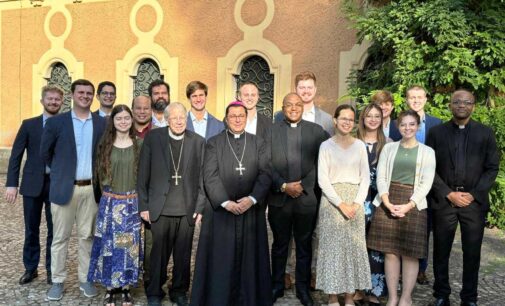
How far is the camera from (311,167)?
4.48 meters

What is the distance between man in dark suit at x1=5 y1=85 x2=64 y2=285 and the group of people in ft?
1.15

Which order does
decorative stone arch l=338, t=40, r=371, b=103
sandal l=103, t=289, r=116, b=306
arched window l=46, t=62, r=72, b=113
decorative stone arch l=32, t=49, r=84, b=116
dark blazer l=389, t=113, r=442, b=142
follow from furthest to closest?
arched window l=46, t=62, r=72, b=113 < decorative stone arch l=32, t=49, r=84, b=116 < decorative stone arch l=338, t=40, r=371, b=103 < dark blazer l=389, t=113, r=442, b=142 < sandal l=103, t=289, r=116, b=306

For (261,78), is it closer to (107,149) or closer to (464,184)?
(107,149)

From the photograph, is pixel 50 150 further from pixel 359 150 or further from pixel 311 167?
pixel 359 150

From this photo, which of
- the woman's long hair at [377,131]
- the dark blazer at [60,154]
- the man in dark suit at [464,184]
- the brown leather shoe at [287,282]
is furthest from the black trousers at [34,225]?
the man in dark suit at [464,184]

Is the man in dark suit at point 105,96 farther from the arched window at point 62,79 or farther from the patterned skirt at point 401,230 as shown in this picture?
the arched window at point 62,79

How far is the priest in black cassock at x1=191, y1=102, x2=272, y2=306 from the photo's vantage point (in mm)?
4082

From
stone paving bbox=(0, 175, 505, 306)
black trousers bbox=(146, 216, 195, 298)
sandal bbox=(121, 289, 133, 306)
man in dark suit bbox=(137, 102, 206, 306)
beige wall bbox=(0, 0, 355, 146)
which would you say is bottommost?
stone paving bbox=(0, 175, 505, 306)

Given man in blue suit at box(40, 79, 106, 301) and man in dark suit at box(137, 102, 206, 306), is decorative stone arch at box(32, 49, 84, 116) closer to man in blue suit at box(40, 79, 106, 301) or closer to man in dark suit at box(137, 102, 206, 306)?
man in blue suit at box(40, 79, 106, 301)

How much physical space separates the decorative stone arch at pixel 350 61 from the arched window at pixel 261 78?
1.62 m

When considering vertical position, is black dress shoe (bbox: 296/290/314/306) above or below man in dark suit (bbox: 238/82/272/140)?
below

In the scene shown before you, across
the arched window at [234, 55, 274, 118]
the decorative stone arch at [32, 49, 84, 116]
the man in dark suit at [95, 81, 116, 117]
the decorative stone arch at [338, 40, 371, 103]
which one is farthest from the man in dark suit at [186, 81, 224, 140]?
the decorative stone arch at [32, 49, 84, 116]

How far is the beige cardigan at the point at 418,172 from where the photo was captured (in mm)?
4000

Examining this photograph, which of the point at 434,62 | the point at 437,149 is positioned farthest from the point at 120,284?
the point at 434,62
